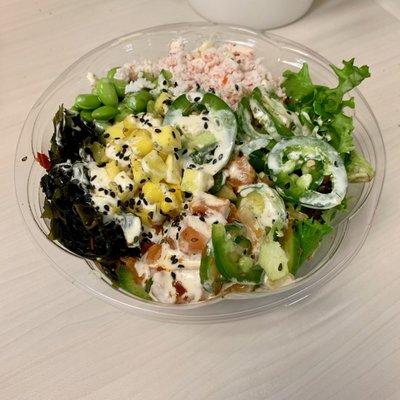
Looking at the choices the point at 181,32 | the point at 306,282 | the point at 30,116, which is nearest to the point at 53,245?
the point at 30,116

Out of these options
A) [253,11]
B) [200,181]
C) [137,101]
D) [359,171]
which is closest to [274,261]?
[200,181]

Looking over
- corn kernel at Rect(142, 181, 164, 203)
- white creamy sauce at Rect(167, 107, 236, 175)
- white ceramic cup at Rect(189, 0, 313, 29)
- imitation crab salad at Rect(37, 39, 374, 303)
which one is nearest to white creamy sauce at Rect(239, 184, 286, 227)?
imitation crab salad at Rect(37, 39, 374, 303)

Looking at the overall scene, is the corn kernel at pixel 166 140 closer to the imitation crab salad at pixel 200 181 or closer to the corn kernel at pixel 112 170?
the imitation crab salad at pixel 200 181

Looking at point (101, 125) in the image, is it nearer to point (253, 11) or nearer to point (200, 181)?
point (200, 181)

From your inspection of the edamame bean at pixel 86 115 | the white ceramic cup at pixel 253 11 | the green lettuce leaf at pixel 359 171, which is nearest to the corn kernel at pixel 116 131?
the edamame bean at pixel 86 115

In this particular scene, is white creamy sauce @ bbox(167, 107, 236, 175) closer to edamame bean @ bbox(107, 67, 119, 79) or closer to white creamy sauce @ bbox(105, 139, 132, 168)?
white creamy sauce @ bbox(105, 139, 132, 168)
